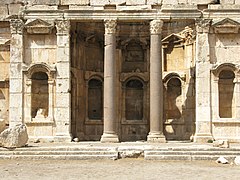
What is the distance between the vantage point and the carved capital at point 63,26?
88.6ft

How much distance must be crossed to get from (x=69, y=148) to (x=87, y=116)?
1054 cm

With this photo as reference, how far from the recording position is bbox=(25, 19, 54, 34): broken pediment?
27062 millimetres

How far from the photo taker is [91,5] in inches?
1065

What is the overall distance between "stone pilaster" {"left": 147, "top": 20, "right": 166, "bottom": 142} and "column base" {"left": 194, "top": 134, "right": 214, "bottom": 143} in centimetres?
191

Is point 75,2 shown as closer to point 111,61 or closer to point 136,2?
point 136,2

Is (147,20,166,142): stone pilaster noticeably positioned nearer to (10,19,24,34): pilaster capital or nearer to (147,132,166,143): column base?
(147,132,166,143): column base

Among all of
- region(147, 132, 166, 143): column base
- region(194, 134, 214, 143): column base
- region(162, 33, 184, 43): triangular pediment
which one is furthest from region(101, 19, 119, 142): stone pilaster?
region(162, 33, 184, 43): triangular pediment

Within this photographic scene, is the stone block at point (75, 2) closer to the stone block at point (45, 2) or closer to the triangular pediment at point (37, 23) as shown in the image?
the stone block at point (45, 2)

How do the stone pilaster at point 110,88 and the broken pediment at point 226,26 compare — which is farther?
the broken pediment at point 226,26

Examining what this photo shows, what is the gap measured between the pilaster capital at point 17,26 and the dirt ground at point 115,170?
33.8 feet

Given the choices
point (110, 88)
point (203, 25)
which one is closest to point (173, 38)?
point (203, 25)

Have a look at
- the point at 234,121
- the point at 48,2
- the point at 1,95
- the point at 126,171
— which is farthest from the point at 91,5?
the point at 126,171

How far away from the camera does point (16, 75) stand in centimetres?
2730

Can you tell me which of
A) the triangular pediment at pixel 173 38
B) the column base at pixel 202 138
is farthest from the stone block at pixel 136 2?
the column base at pixel 202 138
